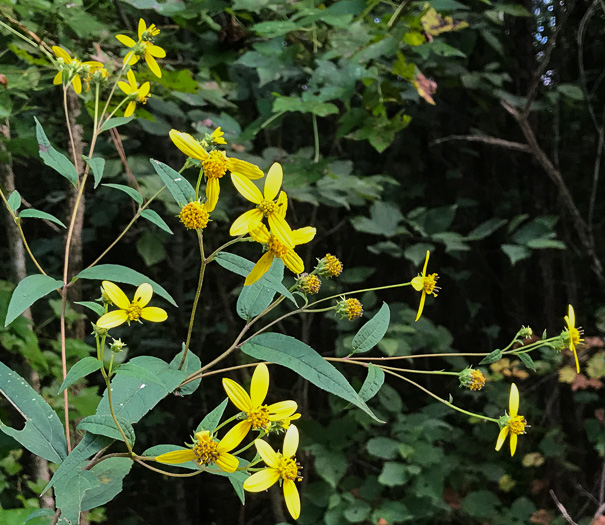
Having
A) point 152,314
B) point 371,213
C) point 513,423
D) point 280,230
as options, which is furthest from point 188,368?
point 371,213

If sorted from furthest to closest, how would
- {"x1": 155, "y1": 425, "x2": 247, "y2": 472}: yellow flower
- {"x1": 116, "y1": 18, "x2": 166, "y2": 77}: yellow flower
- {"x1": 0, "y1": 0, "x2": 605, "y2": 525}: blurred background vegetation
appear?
{"x1": 0, "y1": 0, "x2": 605, "y2": 525}: blurred background vegetation → {"x1": 116, "y1": 18, "x2": 166, "y2": 77}: yellow flower → {"x1": 155, "y1": 425, "x2": 247, "y2": 472}: yellow flower

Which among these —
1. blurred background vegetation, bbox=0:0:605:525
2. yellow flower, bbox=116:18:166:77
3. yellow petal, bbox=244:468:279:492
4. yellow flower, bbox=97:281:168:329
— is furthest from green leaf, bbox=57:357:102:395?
blurred background vegetation, bbox=0:0:605:525

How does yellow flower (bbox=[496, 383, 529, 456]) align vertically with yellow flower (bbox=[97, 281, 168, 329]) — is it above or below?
below

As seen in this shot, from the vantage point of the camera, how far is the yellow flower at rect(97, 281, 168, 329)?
362 millimetres

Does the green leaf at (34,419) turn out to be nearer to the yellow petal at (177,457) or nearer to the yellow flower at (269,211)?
the yellow petal at (177,457)

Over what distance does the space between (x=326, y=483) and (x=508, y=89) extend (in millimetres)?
1350

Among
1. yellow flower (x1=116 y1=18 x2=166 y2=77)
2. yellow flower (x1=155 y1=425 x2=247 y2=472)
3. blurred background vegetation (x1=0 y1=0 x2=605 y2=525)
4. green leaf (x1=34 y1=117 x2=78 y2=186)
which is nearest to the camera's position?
yellow flower (x1=155 y1=425 x2=247 y2=472)

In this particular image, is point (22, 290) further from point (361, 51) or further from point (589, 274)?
point (589, 274)

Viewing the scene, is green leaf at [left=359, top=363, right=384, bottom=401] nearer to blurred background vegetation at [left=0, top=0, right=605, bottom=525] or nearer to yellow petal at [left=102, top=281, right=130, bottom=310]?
yellow petal at [left=102, top=281, right=130, bottom=310]

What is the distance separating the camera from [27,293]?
37 centimetres

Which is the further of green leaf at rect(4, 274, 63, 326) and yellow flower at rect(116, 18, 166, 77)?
yellow flower at rect(116, 18, 166, 77)

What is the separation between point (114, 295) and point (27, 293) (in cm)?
6

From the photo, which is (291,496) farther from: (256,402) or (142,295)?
(142,295)

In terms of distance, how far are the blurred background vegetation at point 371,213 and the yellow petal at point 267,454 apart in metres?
0.53
